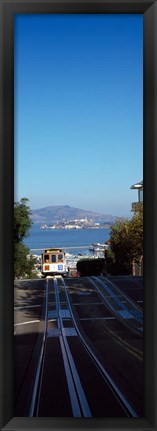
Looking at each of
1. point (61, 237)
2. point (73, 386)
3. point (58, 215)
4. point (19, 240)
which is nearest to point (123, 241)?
point (61, 237)

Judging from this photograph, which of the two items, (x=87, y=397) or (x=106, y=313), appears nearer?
(x=87, y=397)

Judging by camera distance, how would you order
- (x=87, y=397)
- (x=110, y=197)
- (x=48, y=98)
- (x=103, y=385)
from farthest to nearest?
1. (x=48, y=98)
2. (x=110, y=197)
3. (x=103, y=385)
4. (x=87, y=397)

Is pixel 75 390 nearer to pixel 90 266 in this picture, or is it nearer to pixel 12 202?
pixel 12 202

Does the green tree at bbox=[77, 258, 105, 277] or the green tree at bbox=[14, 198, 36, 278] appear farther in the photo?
the green tree at bbox=[77, 258, 105, 277]

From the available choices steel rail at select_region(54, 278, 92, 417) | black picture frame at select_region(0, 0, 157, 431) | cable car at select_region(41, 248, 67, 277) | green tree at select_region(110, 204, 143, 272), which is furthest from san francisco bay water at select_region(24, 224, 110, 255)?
cable car at select_region(41, 248, 67, 277)

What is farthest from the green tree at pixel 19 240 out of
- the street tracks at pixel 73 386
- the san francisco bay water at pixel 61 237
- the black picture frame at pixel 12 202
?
the street tracks at pixel 73 386

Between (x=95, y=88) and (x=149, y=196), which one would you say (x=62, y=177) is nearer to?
(x=95, y=88)

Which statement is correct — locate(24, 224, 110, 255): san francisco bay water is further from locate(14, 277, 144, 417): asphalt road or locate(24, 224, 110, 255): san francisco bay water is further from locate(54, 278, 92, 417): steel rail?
locate(54, 278, 92, 417): steel rail

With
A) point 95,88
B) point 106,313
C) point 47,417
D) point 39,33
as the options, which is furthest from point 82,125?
point 106,313

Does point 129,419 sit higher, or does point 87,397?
point 129,419
